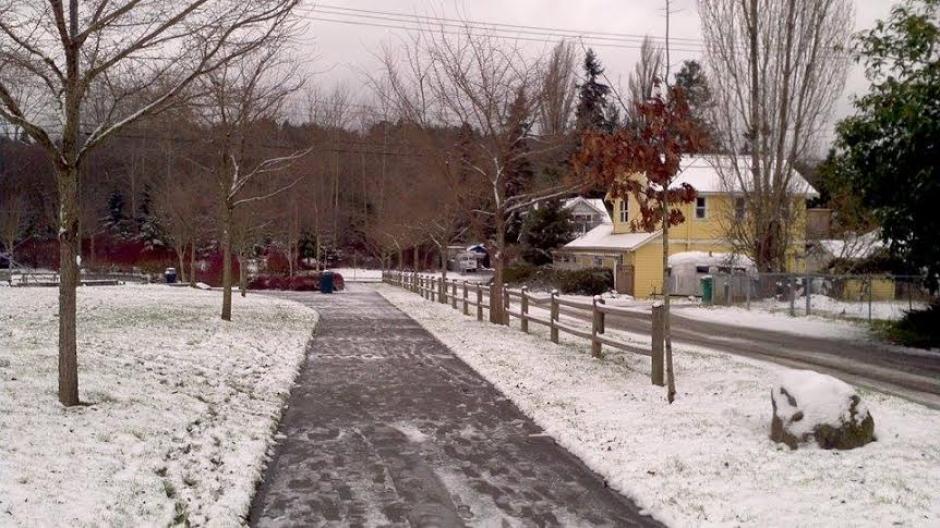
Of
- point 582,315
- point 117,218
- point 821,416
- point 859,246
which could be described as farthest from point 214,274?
point 821,416

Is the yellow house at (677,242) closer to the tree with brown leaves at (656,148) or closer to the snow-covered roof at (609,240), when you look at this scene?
the snow-covered roof at (609,240)

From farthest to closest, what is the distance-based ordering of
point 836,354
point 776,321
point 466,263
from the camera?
point 466,263
point 776,321
point 836,354

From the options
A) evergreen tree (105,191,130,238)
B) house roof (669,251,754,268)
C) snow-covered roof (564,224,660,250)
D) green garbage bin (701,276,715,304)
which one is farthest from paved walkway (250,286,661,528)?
evergreen tree (105,191,130,238)

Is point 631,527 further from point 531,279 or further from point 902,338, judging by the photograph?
point 531,279

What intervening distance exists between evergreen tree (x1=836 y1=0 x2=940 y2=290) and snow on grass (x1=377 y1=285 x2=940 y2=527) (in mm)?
7101

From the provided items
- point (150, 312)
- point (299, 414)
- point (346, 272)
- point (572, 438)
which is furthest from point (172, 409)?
point (346, 272)

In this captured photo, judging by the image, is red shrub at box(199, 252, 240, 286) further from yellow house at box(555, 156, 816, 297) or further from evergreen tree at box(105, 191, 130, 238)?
yellow house at box(555, 156, 816, 297)

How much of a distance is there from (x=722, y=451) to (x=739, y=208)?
28910 millimetres

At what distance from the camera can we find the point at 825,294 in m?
28.3

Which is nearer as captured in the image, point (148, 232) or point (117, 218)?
point (148, 232)

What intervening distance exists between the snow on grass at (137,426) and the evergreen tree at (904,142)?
505 inches

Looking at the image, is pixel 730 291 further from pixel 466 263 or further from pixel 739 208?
pixel 466 263

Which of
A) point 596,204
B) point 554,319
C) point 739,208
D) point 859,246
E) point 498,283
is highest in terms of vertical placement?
point 596,204

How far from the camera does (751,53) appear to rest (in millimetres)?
28453
